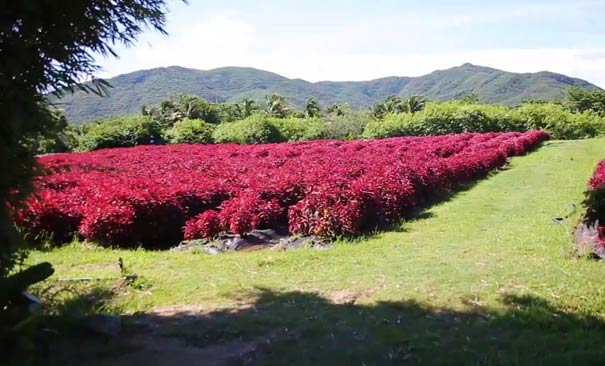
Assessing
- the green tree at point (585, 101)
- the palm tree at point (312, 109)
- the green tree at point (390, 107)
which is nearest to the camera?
the green tree at point (390, 107)

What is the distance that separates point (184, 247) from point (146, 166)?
6215mm

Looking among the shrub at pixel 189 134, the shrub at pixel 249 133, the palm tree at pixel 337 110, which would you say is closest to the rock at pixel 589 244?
the shrub at pixel 249 133

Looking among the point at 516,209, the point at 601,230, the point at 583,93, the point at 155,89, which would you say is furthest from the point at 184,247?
the point at 155,89

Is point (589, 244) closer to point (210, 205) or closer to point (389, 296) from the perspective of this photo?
point (389, 296)

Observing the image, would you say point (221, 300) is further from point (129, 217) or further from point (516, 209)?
point (516, 209)

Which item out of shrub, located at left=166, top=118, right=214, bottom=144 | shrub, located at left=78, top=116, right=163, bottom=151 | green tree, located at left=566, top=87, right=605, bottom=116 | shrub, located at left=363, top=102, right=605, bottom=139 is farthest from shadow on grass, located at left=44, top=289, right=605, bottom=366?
green tree, located at left=566, top=87, right=605, bottom=116

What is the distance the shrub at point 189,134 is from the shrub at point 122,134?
3.41 ft

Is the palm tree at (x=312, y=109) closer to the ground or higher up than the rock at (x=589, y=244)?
higher up

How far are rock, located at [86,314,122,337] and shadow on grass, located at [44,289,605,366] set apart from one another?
0.07 m

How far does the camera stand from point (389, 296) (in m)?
4.91

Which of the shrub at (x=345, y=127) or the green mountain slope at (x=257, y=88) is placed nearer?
the shrub at (x=345, y=127)

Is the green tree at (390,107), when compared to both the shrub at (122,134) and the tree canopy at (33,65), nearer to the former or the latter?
the shrub at (122,134)

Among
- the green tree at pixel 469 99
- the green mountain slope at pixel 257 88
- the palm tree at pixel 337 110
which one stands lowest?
the palm tree at pixel 337 110

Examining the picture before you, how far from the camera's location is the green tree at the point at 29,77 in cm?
320
